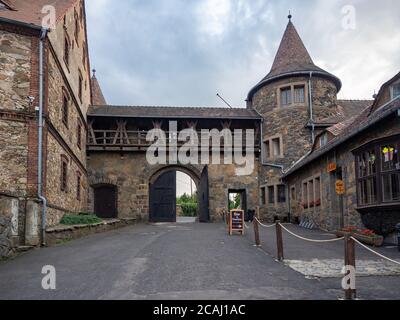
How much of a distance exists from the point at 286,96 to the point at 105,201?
502 inches

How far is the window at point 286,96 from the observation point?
24927 mm

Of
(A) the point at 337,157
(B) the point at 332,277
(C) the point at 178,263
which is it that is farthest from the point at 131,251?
(A) the point at 337,157

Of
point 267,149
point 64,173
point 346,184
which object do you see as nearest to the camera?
point 346,184

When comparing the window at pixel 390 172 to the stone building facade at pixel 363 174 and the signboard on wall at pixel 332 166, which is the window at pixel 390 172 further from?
the signboard on wall at pixel 332 166

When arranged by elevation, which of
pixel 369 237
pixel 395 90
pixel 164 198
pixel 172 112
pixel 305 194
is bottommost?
pixel 369 237

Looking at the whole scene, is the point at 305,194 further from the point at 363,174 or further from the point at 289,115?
the point at 363,174

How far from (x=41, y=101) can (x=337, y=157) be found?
1081cm

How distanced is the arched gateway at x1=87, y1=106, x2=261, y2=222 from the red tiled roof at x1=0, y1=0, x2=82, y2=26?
7736mm

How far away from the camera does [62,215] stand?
52.1 feet

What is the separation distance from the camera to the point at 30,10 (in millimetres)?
15406

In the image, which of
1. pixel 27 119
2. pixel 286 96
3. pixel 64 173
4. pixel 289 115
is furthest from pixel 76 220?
pixel 286 96

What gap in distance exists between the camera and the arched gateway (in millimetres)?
24969

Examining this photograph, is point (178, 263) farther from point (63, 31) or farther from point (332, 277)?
point (63, 31)

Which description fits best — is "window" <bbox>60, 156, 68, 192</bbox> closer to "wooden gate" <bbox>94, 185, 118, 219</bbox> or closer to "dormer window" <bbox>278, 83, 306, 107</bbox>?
"wooden gate" <bbox>94, 185, 118, 219</bbox>
